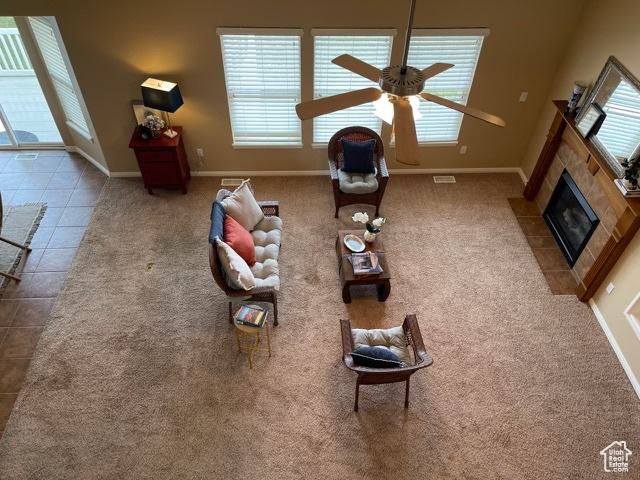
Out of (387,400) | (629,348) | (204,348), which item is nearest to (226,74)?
(204,348)

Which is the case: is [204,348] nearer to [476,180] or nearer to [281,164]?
[281,164]

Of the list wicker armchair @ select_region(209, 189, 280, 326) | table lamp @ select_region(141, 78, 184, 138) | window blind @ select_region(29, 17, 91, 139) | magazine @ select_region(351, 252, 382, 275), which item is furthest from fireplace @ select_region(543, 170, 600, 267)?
window blind @ select_region(29, 17, 91, 139)

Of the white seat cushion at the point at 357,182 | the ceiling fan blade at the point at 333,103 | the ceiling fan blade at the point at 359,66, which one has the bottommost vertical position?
the white seat cushion at the point at 357,182

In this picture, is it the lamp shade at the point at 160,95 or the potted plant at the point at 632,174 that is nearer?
the potted plant at the point at 632,174

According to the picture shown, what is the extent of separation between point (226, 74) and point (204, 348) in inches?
129

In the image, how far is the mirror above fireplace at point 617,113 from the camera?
4.30 meters

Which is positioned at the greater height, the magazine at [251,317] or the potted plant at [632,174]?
the potted plant at [632,174]

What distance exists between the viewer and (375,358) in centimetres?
368

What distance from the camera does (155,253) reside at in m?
5.33

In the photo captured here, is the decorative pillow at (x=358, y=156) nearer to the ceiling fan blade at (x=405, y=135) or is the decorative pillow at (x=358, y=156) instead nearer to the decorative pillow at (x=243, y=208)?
the decorative pillow at (x=243, y=208)

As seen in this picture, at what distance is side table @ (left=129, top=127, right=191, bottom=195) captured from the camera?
565 centimetres

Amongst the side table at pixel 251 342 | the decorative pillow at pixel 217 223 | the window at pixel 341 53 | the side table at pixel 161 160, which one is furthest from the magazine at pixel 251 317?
the window at pixel 341 53

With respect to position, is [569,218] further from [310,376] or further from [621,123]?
[310,376]

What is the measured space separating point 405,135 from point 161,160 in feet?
14.0
